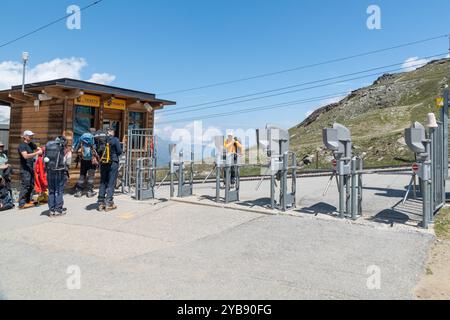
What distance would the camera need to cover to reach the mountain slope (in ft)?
93.3

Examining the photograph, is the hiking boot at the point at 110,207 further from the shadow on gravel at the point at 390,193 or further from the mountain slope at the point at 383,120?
the mountain slope at the point at 383,120

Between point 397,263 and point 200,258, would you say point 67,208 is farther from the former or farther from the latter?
point 397,263

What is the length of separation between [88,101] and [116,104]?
1.03 metres

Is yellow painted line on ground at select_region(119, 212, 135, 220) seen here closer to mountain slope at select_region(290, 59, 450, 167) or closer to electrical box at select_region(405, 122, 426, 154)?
electrical box at select_region(405, 122, 426, 154)

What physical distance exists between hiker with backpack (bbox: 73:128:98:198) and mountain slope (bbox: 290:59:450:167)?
782 inches

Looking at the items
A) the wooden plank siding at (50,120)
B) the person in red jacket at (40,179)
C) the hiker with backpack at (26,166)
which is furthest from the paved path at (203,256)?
the wooden plank siding at (50,120)

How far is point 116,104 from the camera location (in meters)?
12.3

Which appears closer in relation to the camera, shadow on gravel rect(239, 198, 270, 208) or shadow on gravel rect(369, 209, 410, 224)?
shadow on gravel rect(369, 209, 410, 224)

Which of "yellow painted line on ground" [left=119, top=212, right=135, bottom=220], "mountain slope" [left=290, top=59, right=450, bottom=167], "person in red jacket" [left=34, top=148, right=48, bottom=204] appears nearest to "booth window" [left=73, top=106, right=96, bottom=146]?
"person in red jacket" [left=34, top=148, right=48, bottom=204]

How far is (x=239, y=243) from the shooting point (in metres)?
5.91

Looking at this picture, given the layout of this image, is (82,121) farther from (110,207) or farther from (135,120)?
(110,207)
